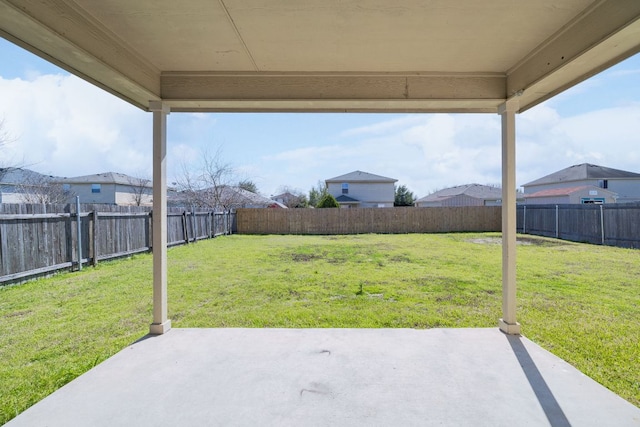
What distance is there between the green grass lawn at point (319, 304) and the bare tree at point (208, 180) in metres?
11.9

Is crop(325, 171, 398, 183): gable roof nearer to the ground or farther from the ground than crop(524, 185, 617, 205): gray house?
farther from the ground

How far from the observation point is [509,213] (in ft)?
10.9

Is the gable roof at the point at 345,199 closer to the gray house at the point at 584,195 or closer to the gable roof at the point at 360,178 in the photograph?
the gable roof at the point at 360,178

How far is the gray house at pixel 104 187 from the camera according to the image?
24.3 metres

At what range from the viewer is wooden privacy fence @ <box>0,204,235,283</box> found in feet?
17.9

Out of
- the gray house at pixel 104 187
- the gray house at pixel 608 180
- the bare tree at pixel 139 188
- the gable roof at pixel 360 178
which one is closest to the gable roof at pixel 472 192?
the gray house at pixel 608 180

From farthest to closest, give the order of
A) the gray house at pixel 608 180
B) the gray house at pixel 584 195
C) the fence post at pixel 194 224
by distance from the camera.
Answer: the gray house at pixel 608 180 → the gray house at pixel 584 195 → the fence post at pixel 194 224

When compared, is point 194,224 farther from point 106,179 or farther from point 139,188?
point 106,179

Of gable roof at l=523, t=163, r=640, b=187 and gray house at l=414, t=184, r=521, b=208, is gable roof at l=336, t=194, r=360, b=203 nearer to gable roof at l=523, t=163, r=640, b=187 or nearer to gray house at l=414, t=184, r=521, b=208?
gray house at l=414, t=184, r=521, b=208

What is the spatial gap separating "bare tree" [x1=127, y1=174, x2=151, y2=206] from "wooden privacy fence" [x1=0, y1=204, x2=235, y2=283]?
16712 millimetres

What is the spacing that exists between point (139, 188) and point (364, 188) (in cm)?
1714

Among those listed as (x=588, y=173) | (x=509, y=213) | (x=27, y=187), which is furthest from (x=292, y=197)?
(x=509, y=213)

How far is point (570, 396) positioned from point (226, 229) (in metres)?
14.4

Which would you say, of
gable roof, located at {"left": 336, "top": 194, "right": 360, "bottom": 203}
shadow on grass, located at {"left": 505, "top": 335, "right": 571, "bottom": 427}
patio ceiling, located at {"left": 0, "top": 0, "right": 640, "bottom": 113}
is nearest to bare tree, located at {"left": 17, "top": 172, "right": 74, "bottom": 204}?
patio ceiling, located at {"left": 0, "top": 0, "right": 640, "bottom": 113}
